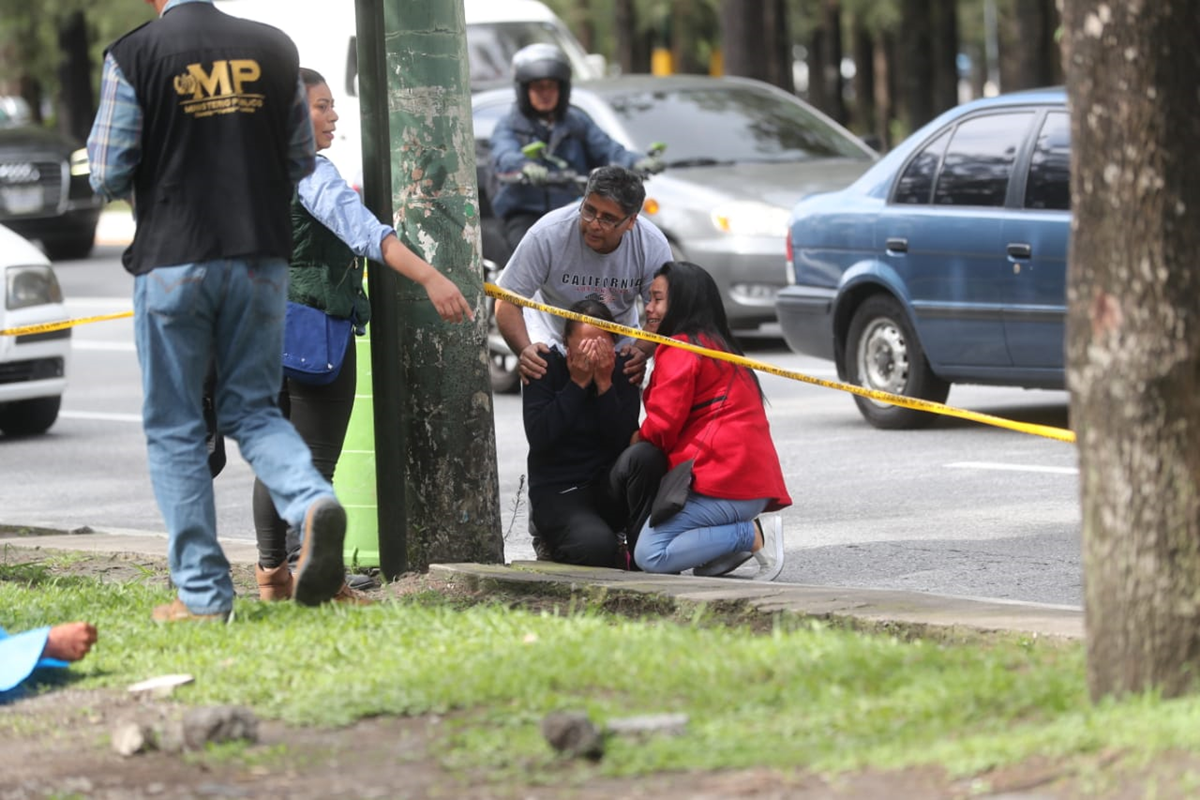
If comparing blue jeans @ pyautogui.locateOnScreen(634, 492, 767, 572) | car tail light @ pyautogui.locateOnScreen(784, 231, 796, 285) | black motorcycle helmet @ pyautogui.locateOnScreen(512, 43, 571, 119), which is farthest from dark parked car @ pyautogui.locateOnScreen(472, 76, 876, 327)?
blue jeans @ pyautogui.locateOnScreen(634, 492, 767, 572)

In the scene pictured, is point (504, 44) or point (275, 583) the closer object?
point (275, 583)

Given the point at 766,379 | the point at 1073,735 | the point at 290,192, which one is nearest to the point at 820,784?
the point at 1073,735

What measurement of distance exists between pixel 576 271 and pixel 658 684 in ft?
9.02

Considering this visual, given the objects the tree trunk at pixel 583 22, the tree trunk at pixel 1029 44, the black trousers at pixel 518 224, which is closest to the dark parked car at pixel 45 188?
the tree trunk at pixel 1029 44

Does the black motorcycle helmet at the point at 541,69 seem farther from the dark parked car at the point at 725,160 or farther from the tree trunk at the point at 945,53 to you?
the tree trunk at the point at 945,53

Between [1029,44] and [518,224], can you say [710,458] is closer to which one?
[518,224]

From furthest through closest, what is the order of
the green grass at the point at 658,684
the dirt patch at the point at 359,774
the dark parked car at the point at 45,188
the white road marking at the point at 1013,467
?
the dark parked car at the point at 45,188
the white road marking at the point at 1013,467
the green grass at the point at 658,684
the dirt patch at the point at 359,774

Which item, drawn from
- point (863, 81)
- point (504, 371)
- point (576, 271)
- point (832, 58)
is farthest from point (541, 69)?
point (863, 81)

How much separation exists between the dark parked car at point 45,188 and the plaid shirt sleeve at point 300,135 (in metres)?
18.4

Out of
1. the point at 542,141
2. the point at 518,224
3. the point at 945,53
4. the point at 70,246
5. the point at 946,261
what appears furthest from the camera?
the point at 945,53

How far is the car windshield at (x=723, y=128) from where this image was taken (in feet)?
44.7

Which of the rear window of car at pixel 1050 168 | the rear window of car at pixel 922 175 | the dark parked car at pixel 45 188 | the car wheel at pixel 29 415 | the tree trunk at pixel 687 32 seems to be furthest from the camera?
the tree trunk at pixel 687 32

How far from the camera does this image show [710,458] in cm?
653

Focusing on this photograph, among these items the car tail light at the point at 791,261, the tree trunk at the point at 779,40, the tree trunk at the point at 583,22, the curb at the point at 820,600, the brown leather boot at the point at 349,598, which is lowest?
the curb at the point at 820,600
